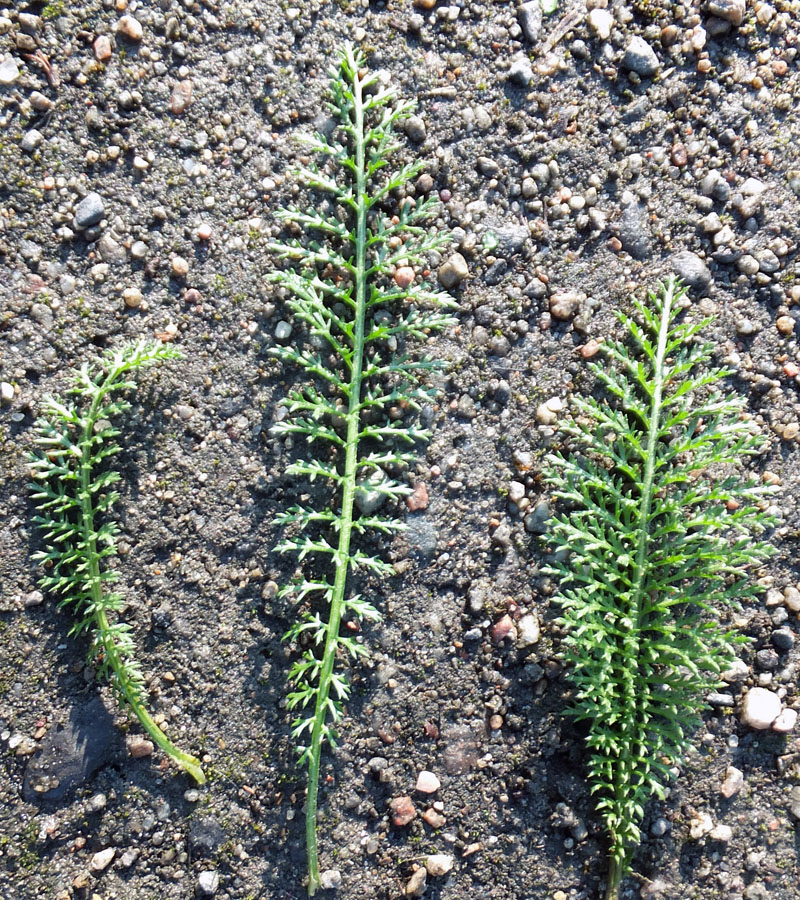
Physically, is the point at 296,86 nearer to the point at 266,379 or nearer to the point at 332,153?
the point at 332,153

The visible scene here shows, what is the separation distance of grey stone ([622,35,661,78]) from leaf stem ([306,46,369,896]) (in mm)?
1245

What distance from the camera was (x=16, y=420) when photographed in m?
3.54

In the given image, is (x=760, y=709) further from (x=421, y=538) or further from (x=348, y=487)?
(x=348, y=487)

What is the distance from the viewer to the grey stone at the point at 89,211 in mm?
3621

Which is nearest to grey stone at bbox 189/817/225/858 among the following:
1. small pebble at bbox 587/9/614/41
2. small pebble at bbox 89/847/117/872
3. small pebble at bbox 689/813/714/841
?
small pebble at bbox 89/847/117/872

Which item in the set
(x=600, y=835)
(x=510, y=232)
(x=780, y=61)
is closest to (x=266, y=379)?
(x=510, y=232)

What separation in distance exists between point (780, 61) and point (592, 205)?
3.72 ft

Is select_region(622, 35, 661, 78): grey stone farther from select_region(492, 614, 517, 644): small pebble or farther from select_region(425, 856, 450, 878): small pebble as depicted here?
select_region(425, 856, 450, 878): small pebble

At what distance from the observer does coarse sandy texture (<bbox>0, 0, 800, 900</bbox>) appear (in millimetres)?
3443

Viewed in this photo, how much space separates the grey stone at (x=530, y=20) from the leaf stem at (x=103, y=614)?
235 centimetres

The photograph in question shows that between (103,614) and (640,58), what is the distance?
11.1 ft

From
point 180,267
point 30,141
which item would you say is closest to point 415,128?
point 180,267

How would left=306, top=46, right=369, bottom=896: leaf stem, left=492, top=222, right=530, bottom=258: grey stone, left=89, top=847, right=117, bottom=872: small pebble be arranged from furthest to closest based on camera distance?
left=492, top=222, right=530, bottom=258: grey stone < left=89, top=847, right=117, bottom=872: small pebble < left=306, top=46, right=369, bottom=896: leaf stem

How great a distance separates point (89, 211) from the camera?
11.9 feet
